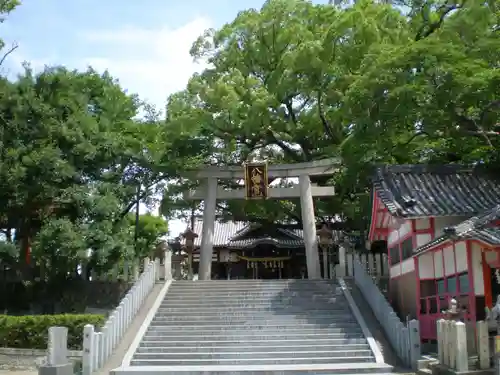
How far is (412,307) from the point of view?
53.2 ft

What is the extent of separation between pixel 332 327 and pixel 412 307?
7.95ft

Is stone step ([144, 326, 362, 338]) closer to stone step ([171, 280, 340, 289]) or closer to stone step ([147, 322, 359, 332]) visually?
stone step ([147, 322, 359, 332])

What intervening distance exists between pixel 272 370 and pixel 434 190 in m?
6.98

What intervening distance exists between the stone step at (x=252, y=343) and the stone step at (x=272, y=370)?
1.53 m

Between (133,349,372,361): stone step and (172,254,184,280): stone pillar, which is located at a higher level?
(172,254,184,280): stone pillar

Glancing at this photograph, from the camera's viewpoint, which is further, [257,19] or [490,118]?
[257,19]

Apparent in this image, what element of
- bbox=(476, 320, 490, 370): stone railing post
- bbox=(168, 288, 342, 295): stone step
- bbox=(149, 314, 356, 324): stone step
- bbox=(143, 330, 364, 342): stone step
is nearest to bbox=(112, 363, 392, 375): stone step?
bbox=(143, 330, 364, 342): stone step

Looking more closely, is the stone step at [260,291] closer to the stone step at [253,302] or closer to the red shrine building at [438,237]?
the stone step at [253,302]

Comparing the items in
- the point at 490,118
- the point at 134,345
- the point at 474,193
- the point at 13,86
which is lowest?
the point at 134,345

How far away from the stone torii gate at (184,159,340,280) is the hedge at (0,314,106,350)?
7792mm

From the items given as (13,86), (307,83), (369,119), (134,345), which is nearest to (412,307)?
(369,119)

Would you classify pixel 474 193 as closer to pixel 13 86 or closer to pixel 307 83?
pixel 307 83

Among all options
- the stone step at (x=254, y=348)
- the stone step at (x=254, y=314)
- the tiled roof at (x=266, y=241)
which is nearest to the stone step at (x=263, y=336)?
the stone step at (x=254, y=348)

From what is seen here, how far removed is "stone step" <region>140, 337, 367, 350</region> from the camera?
14797mm
